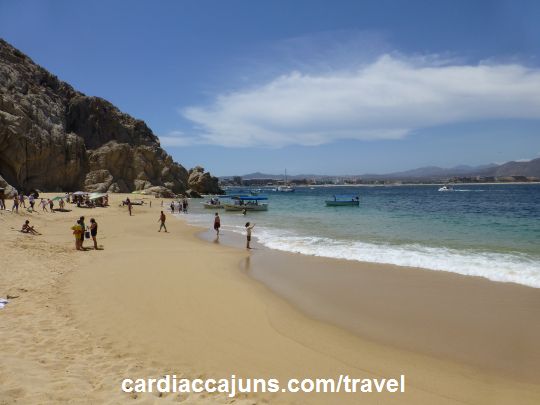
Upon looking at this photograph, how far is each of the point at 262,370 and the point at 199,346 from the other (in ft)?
4.33

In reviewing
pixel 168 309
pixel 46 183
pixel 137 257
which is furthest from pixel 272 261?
pixel 46 183

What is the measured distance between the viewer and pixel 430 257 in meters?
14.5

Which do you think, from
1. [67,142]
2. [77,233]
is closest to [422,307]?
[77,233]

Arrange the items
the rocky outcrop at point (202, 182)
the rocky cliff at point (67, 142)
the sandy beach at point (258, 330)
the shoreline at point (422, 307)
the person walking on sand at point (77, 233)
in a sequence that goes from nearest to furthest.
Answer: the sandy beach at point (258, 330) → the shoreline at point (422, 307) → the person walking on sand at point (77, 233) → the rocky cliff at point (67, 142) → the rocky outcrop at point (202, 182)

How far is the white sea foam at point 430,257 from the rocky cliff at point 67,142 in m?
48.1

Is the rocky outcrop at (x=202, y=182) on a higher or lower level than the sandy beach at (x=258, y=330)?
higher

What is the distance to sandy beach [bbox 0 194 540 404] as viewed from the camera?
4910 mm

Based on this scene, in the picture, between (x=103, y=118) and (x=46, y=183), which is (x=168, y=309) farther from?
(x=103, y=118)

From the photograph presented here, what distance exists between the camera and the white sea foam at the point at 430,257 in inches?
464

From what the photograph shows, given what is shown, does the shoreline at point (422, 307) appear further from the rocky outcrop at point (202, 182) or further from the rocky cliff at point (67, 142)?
the rocky outcrop at point (202, 182)

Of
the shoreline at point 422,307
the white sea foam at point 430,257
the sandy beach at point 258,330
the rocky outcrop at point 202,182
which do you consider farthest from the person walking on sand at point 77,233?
the rocky outcrop at point 202,182

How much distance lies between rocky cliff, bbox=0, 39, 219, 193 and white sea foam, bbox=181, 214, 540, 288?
4814cm

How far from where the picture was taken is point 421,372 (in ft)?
18.3

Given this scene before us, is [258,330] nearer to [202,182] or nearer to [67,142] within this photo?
[67,142]
